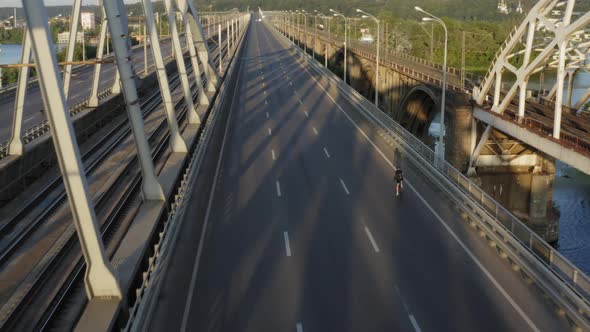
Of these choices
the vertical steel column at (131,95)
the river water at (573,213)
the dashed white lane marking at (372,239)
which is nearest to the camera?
the vertical steel column at (131,95)

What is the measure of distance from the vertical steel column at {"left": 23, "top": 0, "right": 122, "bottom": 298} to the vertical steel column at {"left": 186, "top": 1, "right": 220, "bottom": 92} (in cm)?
3350

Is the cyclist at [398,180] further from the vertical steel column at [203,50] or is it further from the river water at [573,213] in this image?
the vertical steel column at [203,50]

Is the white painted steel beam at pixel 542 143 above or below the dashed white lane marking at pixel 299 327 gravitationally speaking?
below

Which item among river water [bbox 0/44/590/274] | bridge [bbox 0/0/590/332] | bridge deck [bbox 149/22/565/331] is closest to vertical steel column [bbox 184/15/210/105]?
bridge [bbox 0/0/590/332]

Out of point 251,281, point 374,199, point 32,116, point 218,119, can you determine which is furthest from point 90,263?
point 32,116

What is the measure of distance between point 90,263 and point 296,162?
56.1 feet

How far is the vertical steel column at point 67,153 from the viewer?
1132cm

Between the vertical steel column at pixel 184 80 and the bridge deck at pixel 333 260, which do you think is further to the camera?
the vertical steel column at pixel 184 80

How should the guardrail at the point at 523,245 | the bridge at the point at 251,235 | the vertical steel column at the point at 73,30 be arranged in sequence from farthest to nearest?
the vertical steel column at the point at 73,30
the guardrail at the point at 523,245
the bridge at the point at 251,235

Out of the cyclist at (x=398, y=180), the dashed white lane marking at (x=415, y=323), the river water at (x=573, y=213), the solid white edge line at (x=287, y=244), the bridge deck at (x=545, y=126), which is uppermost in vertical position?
the dashed white lane marking at (x=415, y=323)

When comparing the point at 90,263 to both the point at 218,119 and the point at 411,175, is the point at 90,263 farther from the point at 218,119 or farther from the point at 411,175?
the point at 218,119

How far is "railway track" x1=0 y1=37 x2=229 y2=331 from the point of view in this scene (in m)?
14.8

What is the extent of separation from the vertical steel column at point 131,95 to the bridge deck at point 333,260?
5.42 feet

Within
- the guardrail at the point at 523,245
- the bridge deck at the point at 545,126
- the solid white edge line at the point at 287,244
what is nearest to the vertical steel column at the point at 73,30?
the solid white edge line at the point at 287,244
